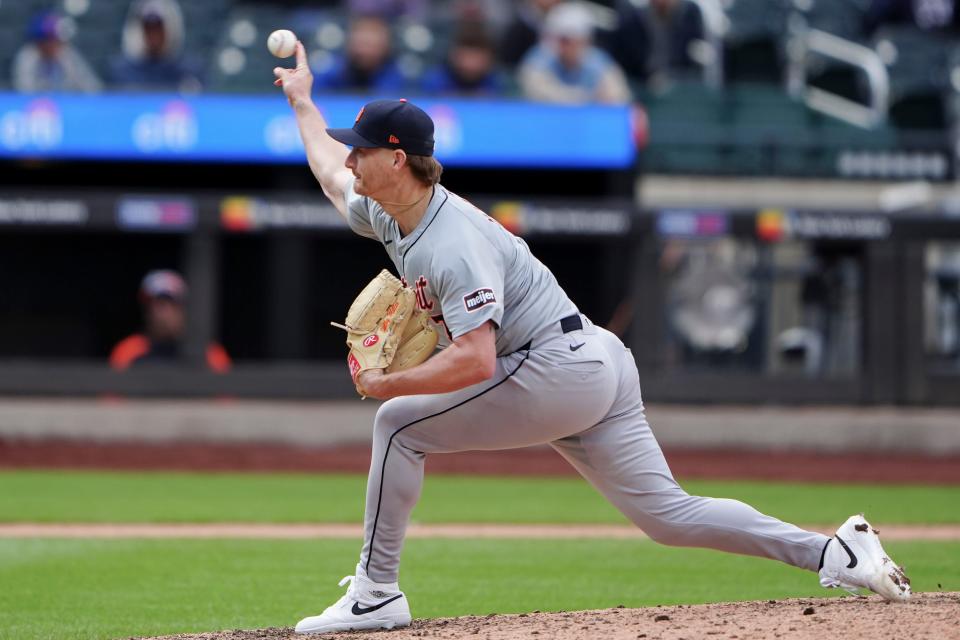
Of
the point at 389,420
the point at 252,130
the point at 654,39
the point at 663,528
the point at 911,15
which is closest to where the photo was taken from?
the point at 389,420

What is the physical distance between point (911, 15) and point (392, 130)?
1273 centimetres

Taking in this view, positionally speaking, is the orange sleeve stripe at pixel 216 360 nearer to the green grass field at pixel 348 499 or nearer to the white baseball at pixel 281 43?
the green grass field at pixel 348 499

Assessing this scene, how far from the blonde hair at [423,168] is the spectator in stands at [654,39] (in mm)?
9950

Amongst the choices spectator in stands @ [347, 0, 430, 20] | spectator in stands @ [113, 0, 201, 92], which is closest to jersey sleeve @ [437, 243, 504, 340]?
spectator in stands @ [113, 0, 201, 92]

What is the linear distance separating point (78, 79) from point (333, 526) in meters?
5.84

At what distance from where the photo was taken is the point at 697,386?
39.9 ft

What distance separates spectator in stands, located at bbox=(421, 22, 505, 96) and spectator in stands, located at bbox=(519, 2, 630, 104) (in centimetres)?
39

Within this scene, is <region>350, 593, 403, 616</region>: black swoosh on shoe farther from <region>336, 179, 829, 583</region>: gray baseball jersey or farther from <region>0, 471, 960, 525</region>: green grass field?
<region>0, 471, 960, 525</region>: green grass field

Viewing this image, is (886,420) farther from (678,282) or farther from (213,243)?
(213,243)

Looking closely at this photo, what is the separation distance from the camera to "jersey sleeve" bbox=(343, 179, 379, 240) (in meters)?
4.59

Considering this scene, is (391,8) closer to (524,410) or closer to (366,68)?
(366,68)

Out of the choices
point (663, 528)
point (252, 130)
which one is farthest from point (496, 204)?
point (663, 528)

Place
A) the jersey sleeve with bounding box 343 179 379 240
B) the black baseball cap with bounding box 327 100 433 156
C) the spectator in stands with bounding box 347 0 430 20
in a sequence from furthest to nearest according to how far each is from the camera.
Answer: the spectator in stands with bounding box 347 0 430 20 → the jersey sleeve with bounding box 343 179 379 240 → the black baseball cap with bounding box 327 100 433 156

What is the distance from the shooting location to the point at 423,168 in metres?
4.27
